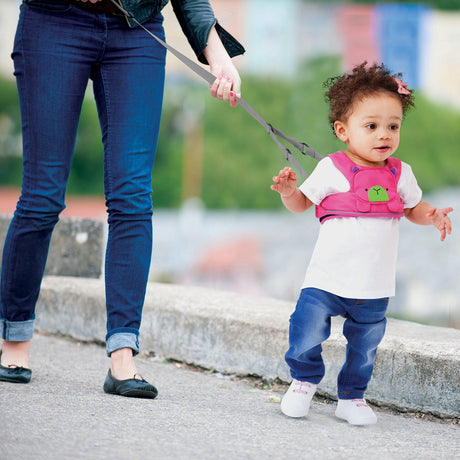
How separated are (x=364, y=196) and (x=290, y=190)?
0.21 meters

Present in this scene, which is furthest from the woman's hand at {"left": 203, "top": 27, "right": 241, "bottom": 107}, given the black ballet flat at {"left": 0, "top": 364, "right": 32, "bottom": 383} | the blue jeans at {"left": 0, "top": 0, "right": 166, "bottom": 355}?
the black ballet flat at {"left": 0, "top": 364, "right": 32, "bottom": 383}

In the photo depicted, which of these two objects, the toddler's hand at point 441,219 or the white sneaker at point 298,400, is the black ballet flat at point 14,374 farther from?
the toddler's hand at point 441,219

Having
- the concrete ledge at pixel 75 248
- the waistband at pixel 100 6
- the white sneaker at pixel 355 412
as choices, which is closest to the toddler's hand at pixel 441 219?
the white sneaker at pixel 355 412

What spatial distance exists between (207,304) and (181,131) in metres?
16.7

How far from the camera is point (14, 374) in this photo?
8.45 feet

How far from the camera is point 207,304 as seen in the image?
3.27 m

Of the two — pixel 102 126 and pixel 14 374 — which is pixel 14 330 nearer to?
pixel 14 374

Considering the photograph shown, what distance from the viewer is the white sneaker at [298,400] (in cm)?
238

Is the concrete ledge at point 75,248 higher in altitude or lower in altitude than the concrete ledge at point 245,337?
higher

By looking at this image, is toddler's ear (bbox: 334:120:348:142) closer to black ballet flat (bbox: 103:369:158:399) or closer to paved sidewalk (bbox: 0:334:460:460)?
paved sidewalk (bbox: 0:334:460:460)

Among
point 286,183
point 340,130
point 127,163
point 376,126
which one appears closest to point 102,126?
point 127,163

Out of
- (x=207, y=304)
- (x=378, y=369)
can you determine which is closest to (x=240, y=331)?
(x=207, y=304)

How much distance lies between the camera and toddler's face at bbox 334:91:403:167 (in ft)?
7.72

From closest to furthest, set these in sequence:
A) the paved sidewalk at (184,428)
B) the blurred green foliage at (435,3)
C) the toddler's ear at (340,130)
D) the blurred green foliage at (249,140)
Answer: the paved sidewalk at (184,428)
the toddler's ear at (340,130)
the blurred green foliage at (249,140)
the blurred green foliage at (435,3)
